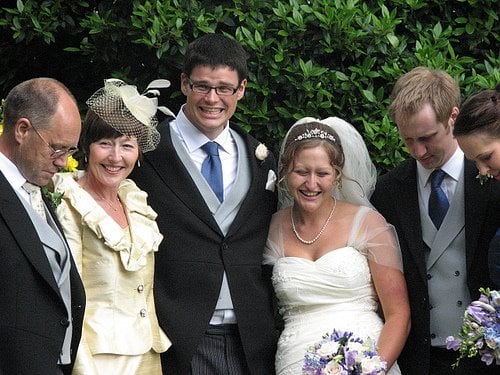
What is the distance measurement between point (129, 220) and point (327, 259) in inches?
42.8

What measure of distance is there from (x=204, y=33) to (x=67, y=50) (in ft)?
3.46

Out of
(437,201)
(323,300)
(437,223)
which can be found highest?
(437,201)

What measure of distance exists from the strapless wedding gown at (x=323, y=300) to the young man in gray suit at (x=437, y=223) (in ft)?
0.79

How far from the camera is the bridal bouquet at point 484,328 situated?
16.4ft

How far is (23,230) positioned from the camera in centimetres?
482

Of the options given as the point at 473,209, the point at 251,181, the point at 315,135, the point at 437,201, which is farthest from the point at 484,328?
the point at 251,181

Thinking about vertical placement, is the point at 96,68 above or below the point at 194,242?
above

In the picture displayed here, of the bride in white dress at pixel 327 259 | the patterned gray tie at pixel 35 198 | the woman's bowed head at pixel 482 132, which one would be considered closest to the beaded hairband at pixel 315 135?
the bride in white dress at pixel 327 259

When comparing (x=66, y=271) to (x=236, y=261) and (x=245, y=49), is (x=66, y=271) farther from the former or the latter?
(x=245, y=49)

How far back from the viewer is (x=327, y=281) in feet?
19.4

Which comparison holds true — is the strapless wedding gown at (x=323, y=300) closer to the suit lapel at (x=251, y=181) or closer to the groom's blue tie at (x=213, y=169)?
the suit lapel at (x=251, y=181)

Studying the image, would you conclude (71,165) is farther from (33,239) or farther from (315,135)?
(33,239)

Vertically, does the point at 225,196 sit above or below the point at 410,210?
above

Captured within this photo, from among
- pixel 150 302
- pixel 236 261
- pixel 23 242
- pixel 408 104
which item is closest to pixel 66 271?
pixel 23 242
